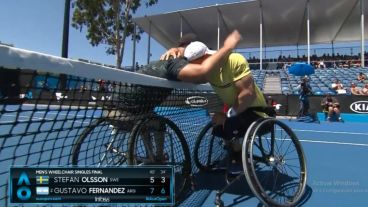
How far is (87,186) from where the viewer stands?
209cm

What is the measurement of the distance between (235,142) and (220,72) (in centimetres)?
72

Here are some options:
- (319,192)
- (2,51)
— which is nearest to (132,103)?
(2,51)

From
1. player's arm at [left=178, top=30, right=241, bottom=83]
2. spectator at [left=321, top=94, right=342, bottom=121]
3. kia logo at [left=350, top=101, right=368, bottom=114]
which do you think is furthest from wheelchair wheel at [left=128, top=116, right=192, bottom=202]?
kia logo at [left=350, top=101, right=368, bottom=114]

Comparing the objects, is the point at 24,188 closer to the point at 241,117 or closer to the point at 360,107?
the point at 241,117

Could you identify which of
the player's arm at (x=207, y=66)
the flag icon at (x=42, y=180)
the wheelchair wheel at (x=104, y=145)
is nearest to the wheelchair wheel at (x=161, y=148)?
the wheelchair wheel at (x=104, y=145)

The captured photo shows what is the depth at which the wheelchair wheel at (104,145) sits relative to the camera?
2904mm

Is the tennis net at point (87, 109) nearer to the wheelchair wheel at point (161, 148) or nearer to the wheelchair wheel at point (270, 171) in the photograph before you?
the wheelchair wheel at point (161, 148)

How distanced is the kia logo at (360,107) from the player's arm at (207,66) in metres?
12.1

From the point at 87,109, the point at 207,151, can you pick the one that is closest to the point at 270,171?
the point at 207,151

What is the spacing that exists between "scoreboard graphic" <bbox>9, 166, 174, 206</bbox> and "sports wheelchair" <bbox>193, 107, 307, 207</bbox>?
78 centimetres

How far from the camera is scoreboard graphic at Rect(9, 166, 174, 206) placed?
2039mm

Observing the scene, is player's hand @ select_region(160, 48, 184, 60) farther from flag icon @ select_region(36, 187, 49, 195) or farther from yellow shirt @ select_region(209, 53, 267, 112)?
flag icon @ select_region(36, 187, 49, 195)

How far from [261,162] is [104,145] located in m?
1.45

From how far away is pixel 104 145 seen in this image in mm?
3088
